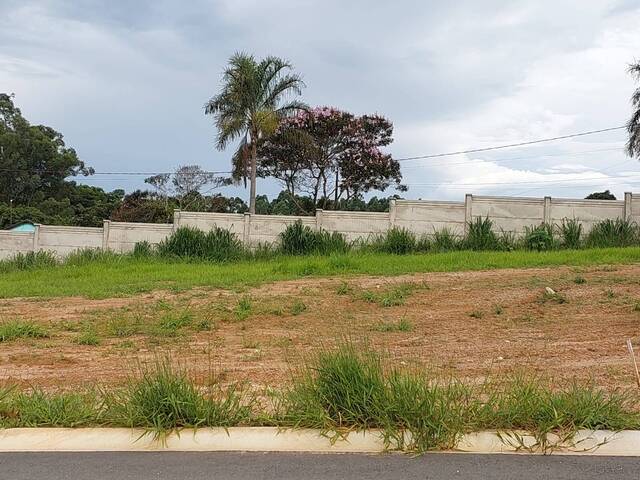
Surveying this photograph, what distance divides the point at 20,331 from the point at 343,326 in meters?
4.67

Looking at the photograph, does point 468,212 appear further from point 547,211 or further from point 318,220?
point 318,220

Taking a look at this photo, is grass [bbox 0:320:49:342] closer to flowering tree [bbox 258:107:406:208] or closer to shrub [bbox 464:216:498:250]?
→ shrub [bbox 464:216:498:250]

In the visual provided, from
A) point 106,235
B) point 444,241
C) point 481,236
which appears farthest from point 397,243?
point 106,235

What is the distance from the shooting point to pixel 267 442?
14.0ft

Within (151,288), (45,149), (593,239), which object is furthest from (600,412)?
(45,149)

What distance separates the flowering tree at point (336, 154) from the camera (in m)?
34.1

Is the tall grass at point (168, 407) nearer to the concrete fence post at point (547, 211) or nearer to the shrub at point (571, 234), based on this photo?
the shrub at point (571, 234)

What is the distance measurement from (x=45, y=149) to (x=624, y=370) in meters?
51.7

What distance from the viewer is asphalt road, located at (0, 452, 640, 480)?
375 centimetres

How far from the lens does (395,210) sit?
2036cm

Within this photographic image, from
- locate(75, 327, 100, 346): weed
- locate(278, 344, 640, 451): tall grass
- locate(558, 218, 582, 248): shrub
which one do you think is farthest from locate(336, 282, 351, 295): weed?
locate(558, 218, 582, 248): shrub

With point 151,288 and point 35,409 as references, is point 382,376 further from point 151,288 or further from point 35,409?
point 151,288

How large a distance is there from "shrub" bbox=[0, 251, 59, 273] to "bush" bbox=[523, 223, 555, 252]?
15.6 meters

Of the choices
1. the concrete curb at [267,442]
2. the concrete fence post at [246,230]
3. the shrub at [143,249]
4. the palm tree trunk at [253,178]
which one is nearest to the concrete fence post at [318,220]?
the concrete fence post at [246,230]
